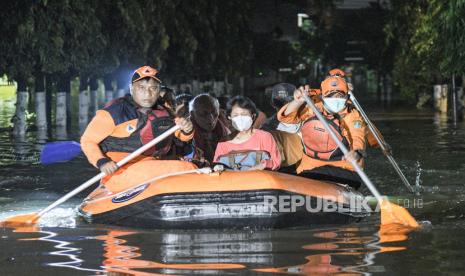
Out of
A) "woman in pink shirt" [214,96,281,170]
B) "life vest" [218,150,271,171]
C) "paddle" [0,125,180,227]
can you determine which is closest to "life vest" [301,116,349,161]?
"woman in pink shirt" [214,96,281,170]

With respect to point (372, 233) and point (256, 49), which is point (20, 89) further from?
point (256, 49)

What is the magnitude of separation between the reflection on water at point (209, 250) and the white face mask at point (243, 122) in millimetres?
1080

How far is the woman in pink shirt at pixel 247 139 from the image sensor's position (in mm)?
9883

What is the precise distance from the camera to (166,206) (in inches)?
372

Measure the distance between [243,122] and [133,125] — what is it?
3.67 ft

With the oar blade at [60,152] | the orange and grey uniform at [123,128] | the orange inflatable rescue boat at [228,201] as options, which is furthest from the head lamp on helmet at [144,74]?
the oar blade at [60,152]

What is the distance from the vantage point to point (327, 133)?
400 inches

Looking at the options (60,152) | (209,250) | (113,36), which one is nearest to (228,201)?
(209,250)

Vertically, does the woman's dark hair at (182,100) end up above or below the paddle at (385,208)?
above

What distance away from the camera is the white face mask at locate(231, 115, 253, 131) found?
9.87m

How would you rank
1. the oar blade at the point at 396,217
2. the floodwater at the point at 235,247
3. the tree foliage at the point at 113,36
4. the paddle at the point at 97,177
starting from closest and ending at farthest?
the floodwater at the point at 235,247, the oar blade at the point at 396,217, the paddle at the point at 97,177, the tree foliage at the point at 113,36

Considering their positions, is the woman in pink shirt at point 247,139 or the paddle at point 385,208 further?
the woman in pink shirt at point 247,139

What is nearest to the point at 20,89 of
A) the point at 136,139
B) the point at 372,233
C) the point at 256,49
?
the point at 136,139

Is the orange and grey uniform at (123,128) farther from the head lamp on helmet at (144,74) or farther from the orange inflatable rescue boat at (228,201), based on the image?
the orange inflatable rescue boat at (228,201)
